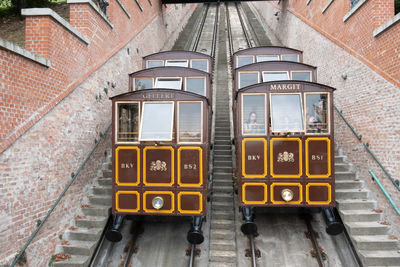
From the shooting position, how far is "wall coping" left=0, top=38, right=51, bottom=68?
163 inches

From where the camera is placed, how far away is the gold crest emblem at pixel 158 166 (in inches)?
205

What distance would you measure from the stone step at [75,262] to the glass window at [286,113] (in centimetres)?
450

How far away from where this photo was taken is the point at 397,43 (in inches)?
210

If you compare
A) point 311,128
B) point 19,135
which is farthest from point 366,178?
point 19,135

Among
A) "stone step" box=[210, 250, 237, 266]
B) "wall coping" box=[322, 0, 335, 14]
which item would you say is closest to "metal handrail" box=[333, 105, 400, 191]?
"stone step" box=[210, 250, 237, 266]

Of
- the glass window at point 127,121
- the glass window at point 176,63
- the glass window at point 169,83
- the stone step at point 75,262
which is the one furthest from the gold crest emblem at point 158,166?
the glass window at point 176,63

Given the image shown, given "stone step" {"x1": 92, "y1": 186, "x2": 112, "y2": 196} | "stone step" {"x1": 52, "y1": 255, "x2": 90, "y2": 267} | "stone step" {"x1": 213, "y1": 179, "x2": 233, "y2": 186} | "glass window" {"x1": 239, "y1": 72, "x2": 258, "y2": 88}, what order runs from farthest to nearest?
1. "stone step" {"x1": 213, "y1": 179, "x2": 233, "y2": 186}
2. "glass window" {"x1": 239, "y1": 72, "x2": 258, "y2": 88}
3. "stone step" {"x1": 92, "y1": 186, "x2": 112, "y2": 196}
4. "stone step" {"x1": 52, "y1": 255, "x2": 90, "y2": 267}

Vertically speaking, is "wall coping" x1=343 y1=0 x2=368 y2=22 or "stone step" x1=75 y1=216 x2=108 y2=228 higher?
"wall coping" x1=343 y1=0 x2=368 y2=22

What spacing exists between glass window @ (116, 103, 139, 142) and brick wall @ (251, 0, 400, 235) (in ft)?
17.2

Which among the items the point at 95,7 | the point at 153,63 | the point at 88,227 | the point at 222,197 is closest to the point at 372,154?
the point at 222,197

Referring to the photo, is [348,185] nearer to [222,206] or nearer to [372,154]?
[372,154]

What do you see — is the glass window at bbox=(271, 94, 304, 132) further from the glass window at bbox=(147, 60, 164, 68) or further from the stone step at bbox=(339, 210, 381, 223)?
the glass window at bbox=(147, 60, 164, 68)

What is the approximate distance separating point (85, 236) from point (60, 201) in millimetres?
909

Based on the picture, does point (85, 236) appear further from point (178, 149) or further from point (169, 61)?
point (169, 61)
